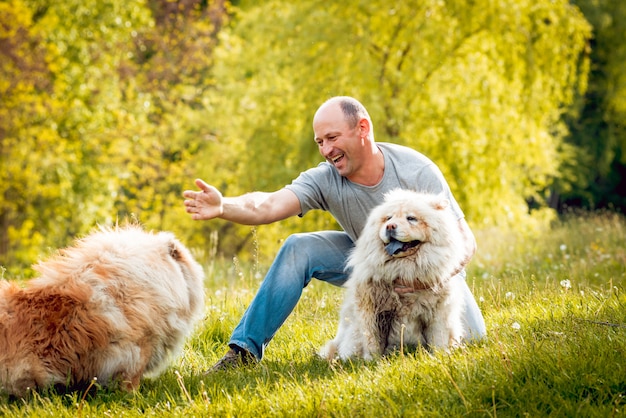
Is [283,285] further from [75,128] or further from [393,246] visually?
[75,128]

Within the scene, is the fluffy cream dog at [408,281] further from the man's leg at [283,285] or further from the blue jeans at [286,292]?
the man's leg at [283,285]

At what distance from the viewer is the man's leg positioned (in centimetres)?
434

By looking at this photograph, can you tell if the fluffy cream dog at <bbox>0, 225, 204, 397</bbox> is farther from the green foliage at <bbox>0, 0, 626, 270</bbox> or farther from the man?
the green foliage at <bbox>0, 0, 626, 270</bbox>

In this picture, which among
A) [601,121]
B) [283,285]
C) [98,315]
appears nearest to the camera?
[98,315]

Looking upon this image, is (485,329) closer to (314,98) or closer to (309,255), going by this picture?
(309,255)

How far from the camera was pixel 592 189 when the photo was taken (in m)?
28.0

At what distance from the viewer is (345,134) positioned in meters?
4.45

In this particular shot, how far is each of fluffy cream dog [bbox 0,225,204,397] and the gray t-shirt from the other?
3.30 feet

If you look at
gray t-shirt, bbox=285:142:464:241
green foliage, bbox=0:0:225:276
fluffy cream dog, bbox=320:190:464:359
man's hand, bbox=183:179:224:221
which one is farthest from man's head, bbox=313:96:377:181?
green foliage, bbox=0:0:225:276

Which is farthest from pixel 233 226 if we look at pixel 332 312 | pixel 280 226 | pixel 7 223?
pixel 332 312

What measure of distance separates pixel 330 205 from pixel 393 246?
83cm

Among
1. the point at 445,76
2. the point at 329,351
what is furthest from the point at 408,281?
the point at 445,76

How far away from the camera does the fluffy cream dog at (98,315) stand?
3482 mm

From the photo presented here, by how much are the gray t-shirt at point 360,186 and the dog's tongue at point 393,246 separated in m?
0.61
